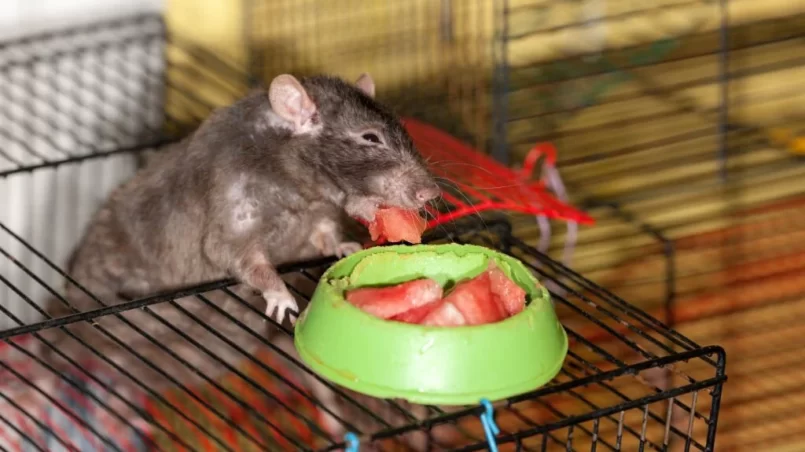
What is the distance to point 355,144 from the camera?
2.16 m

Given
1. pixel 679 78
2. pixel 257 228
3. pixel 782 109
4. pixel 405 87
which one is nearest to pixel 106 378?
pixel 257 228

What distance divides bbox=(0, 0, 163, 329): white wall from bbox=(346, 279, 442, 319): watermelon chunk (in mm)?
1600

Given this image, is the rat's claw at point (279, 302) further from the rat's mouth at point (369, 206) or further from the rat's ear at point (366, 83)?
the rat's ear at point (366, 83)

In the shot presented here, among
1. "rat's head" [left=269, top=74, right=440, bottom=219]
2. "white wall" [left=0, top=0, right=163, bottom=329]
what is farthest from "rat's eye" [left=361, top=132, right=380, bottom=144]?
"white wall" [left=0, top=0, right=163, bottom=329]

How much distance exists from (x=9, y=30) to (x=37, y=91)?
A: 0.60ft

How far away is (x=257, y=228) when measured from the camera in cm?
223

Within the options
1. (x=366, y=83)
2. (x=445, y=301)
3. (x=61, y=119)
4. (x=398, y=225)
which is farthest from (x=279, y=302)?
(x=61, y=119)

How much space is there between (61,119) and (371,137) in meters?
1.38

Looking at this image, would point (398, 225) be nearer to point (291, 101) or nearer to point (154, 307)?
point (291, 101)

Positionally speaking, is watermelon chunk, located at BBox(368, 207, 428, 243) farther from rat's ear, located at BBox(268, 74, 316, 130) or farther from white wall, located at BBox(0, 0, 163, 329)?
white wall, located at BBox(0, 0, 163, 329)

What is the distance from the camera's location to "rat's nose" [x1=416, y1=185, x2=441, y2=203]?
2072mm

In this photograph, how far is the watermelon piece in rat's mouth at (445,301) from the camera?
165 cm

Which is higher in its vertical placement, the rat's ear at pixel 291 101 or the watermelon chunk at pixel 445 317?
the rat's ear at pixel 291 101

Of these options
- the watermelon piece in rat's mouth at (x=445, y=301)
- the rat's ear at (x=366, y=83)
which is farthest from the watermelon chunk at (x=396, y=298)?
the rat's ear at (x=366, y=83)
